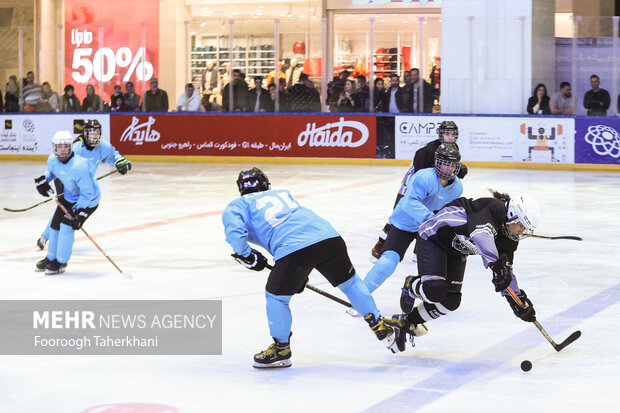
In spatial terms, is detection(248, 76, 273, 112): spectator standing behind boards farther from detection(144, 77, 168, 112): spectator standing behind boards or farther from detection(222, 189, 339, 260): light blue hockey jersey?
detection(222, 189, 339, 260): light blue hockey jersey

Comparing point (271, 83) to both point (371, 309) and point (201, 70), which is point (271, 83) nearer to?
point (201, 70)

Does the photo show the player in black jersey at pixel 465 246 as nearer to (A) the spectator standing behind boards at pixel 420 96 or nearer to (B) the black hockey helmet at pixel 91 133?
(B) the black hockey helmet at pixel 91 133

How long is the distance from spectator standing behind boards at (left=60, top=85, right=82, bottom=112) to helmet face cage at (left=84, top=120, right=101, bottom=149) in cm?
1065

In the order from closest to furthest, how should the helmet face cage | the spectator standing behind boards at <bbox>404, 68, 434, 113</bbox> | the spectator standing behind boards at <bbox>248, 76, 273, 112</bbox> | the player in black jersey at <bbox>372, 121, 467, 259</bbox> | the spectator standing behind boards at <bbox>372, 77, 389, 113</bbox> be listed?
the player in black jersey at <bbox>372, 121, 467, 259</bbox>, the helmet face cage, the spectator standing behind boards at <bbox>404, 68, 434, 113</bbox>, the spectator standing behind boards at <bbox>372, 77, 389, 113</bbox>, the spectator standing behind boards at <bbox>248, 76, 273, 112</bbox>

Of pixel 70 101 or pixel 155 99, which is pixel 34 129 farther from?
pixel 155 99

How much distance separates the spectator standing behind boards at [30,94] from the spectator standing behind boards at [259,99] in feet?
14.0

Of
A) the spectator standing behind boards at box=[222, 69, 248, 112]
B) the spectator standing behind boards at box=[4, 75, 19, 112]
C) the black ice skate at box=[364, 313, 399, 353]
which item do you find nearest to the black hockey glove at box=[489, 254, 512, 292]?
the black ice skate at box=[364, 313, 399, 353]

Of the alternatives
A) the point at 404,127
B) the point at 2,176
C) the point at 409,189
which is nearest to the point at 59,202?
the point at 409,189

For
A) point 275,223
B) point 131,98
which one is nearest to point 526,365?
point 275,223

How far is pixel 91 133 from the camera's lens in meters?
9.91

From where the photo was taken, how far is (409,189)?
7.04m

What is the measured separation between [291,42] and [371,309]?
46.8 ft

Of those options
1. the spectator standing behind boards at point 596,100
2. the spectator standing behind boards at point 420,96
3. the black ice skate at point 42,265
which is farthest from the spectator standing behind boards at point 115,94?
the black ice skate at point 42,265

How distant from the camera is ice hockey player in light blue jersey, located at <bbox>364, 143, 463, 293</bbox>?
6785mm
